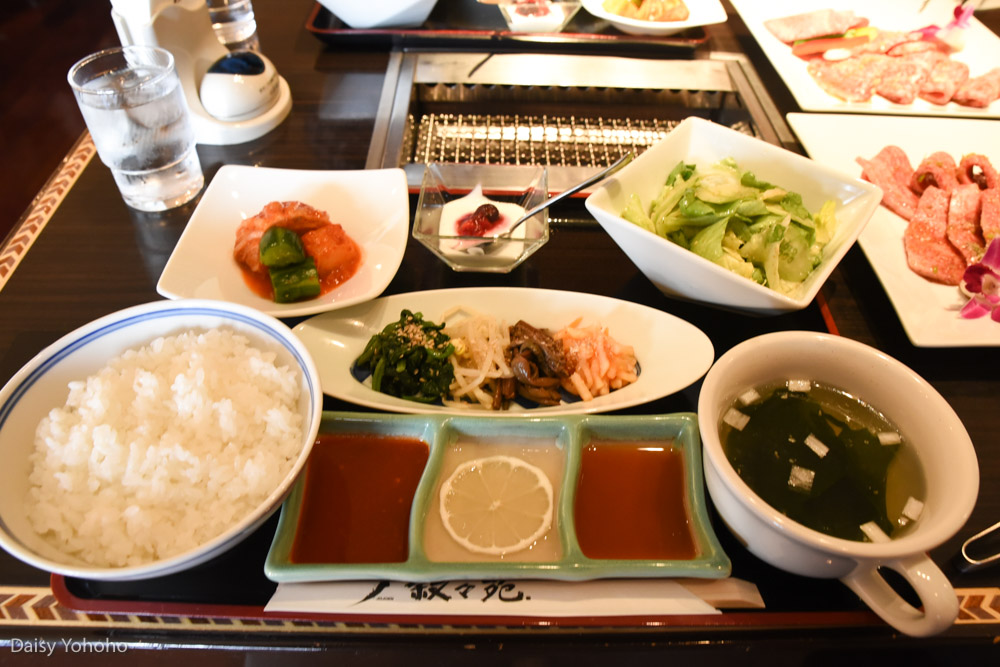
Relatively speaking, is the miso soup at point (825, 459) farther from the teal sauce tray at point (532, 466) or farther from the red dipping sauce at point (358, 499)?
the red dipping sauce at point (358, 499)

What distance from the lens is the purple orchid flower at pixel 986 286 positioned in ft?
5.46

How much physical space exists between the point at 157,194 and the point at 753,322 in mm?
2107

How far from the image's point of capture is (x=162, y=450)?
125 cm

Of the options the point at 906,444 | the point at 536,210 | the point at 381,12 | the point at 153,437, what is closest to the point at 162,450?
the point at 153,437

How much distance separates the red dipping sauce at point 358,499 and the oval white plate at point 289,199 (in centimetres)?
45

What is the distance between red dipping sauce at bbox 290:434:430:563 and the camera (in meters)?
1.25

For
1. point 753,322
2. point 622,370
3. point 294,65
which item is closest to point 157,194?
point 294,65

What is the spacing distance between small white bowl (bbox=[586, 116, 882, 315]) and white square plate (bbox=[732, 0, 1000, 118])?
2.65 feet

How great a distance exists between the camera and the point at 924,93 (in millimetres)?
2691

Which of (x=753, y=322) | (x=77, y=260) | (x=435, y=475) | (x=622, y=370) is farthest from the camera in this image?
(x=77, y=260)

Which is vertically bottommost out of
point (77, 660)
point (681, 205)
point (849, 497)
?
point (77, 660)

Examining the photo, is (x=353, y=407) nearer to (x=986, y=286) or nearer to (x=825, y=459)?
(x=825, y=459)

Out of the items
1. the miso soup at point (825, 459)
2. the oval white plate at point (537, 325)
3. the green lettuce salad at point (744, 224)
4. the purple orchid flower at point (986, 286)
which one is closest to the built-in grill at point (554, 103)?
the green lettuce salad at point (744, 224)

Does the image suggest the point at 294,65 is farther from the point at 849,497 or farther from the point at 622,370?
the point at 849,497
